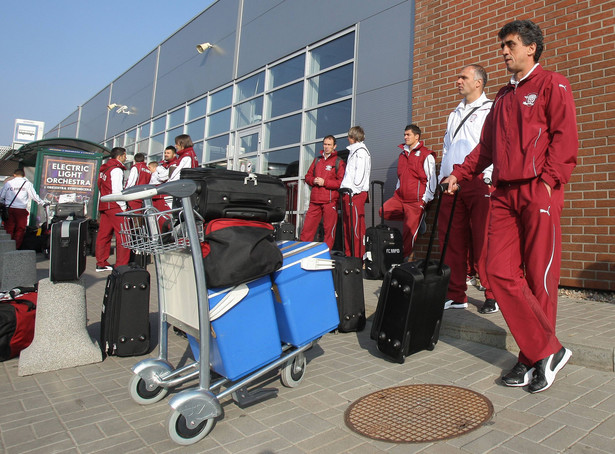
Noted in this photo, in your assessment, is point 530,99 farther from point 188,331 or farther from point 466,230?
point 188,331

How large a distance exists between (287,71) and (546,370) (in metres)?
8.90

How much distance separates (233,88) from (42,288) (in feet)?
31.5

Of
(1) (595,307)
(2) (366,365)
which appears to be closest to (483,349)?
(2) (366,365)

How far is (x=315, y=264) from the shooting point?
3.04 metres

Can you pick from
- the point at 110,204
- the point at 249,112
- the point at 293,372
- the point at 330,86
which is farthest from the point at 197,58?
the point at 293,372

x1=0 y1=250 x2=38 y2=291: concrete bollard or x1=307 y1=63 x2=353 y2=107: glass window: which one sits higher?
x1=307 y1=63 x2=353 y2=107: glass window

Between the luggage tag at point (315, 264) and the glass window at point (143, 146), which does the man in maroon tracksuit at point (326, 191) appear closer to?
the luggage tag at point (315, 264)

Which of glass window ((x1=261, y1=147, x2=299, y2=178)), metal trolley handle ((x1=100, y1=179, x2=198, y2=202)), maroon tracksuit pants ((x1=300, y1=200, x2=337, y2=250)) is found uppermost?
glass window ((x1=261, y1=147, x2=299, y2=178))

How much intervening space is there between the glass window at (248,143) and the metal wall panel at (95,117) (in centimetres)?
1472

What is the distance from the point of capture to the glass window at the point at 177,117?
15.4m

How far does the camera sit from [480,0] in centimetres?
636

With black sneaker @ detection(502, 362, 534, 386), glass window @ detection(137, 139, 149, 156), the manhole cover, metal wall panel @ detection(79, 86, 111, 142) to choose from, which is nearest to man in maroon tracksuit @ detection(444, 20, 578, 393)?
black sneaker @ detection(502, 362, 534, 386)

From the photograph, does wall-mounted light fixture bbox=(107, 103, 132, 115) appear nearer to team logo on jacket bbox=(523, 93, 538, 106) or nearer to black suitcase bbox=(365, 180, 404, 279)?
black suitcase bbox=(365, 180, 404, 279)

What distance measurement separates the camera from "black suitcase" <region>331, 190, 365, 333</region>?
14.0 ft
